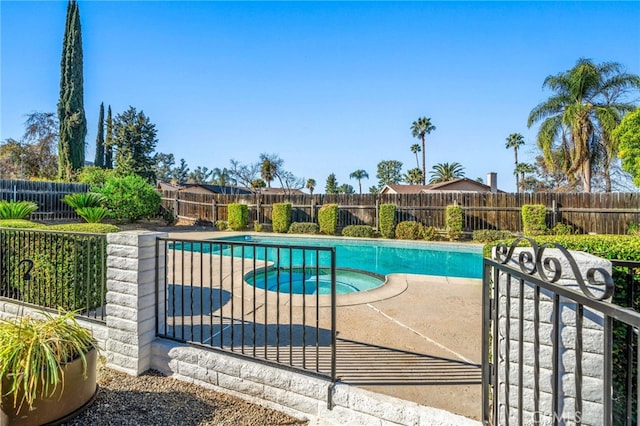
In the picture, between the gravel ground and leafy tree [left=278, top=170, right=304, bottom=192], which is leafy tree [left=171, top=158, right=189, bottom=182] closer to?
leafy tree [left=278, top=170, right=304, bottom=192]

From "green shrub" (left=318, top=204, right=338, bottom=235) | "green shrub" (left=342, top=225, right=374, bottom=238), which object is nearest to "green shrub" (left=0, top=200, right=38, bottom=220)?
"green shrub" (left=318, top=204, right=338, bottom=235)

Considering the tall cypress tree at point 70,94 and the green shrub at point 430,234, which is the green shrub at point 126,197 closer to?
the tall cypress tree at point 70,94

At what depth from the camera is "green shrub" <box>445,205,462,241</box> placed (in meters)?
13.1

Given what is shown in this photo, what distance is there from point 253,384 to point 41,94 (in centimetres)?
3247

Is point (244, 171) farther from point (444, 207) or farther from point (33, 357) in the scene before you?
point (33, 357)

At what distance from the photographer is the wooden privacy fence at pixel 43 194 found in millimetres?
13109

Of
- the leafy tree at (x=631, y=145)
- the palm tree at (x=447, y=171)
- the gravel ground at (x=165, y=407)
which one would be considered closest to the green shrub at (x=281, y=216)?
the gravel ground at (x=165, y=407)

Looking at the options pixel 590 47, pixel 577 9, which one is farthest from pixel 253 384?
Answer: pixel 590 47

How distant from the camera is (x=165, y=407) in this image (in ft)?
8.23

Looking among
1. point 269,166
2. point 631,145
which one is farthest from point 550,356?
point 269,166

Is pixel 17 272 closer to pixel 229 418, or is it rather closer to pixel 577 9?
pixel 229 418

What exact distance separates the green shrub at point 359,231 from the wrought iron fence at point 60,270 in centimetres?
1077

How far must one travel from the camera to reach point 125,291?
9.91ft

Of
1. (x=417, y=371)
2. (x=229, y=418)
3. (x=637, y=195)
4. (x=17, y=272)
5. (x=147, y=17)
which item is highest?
(x=147, y=17)
